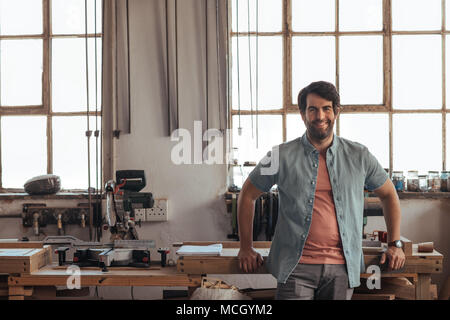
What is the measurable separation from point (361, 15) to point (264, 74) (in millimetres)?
888

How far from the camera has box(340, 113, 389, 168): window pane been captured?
12.0 ft

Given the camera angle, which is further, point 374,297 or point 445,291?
point 445,291

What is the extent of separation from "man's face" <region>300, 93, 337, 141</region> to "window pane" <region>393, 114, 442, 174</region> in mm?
1916

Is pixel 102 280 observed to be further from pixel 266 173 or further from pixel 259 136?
pixel 259 136

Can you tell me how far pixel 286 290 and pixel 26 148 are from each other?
268 cm

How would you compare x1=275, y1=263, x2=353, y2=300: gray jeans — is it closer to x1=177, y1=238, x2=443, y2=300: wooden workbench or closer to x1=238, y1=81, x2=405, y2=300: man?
x1=238, y1=81, x2=405, y2=300: man

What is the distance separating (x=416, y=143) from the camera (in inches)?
144

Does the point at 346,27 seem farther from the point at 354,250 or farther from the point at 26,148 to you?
the point at 26,148

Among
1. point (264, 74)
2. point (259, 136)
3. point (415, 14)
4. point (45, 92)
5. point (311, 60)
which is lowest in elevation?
point (259, 136)

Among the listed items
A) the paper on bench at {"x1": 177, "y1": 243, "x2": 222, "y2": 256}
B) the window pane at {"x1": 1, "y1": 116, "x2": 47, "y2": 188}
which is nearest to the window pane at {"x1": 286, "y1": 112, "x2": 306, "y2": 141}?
the paper on bench at {"x1": 177, "y1": 243, "x2": 222, "y2": 256}

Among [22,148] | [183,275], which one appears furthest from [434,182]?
[22,148]

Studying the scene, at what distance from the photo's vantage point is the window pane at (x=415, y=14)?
3.63 meters
